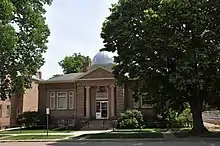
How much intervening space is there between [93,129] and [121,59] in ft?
46.1

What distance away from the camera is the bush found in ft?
124

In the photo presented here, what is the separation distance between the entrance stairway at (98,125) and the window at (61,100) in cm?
571

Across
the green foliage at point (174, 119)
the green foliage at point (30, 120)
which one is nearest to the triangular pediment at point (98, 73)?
the green foliage at point (30, 120)

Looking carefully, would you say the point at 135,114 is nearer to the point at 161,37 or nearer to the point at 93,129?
the point at 93,129

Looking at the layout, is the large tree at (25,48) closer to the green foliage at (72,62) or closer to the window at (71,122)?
the window at (71,122)

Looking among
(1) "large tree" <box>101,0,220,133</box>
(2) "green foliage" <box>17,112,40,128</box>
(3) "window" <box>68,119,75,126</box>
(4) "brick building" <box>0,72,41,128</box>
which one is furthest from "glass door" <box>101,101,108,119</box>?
(1) "large tree" <box>101,0,220,133</box>

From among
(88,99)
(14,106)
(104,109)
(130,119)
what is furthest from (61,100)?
(130,119)

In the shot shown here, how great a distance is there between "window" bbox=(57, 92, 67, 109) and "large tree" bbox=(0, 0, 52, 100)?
12.0m

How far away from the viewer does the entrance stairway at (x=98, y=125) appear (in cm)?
4046

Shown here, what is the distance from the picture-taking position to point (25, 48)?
32562mm

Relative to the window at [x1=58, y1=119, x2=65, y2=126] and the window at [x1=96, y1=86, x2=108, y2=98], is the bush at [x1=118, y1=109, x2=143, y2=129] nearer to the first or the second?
the window at [x1=96, y1=86, x2=108, y2=98]

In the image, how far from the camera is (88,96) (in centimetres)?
4378

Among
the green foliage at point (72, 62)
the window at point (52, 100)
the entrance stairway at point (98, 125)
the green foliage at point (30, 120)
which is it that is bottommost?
the entrance stairway at point (98, 125)

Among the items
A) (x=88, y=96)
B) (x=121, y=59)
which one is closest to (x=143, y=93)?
(x=121, y=59)
